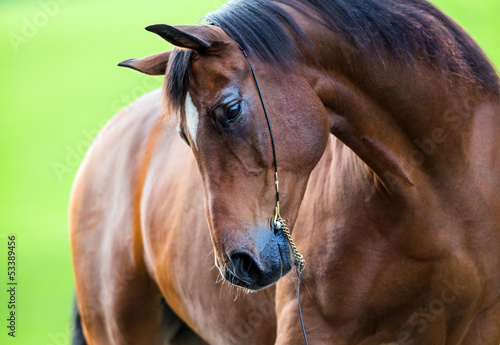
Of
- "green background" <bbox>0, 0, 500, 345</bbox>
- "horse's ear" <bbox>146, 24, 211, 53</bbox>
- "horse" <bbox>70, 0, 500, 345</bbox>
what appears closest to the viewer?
"horse's ear" <bbox>146, 24, 211, 53</bbox>

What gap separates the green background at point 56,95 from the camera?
9.30 meters

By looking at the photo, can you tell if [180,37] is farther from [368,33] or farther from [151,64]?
[368,33]

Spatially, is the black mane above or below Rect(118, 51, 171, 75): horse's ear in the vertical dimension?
above

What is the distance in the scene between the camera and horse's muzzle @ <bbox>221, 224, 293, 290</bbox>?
6.41ft

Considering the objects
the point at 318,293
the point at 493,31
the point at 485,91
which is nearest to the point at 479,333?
the point at 318,293

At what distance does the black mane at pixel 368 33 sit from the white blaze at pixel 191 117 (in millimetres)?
30

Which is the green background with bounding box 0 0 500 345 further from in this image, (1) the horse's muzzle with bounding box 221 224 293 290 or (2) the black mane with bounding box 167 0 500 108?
(2) the black mane with bounding box 167 0 500 108

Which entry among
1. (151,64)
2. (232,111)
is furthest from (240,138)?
(151,64)

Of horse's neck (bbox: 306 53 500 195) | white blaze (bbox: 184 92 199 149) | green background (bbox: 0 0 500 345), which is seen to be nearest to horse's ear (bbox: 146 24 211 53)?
white blaze (bbox: 184 92 199 149)

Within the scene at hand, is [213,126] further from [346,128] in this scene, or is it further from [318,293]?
[318,293]

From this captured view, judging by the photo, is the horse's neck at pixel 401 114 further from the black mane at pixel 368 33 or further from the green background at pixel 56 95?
the green background at pixel 56 95

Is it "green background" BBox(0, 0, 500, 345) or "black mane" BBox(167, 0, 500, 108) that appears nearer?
"black mane" BBox(167, 0, 500, 108)

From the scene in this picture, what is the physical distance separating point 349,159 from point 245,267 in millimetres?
705

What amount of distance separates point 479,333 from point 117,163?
2.20 m
